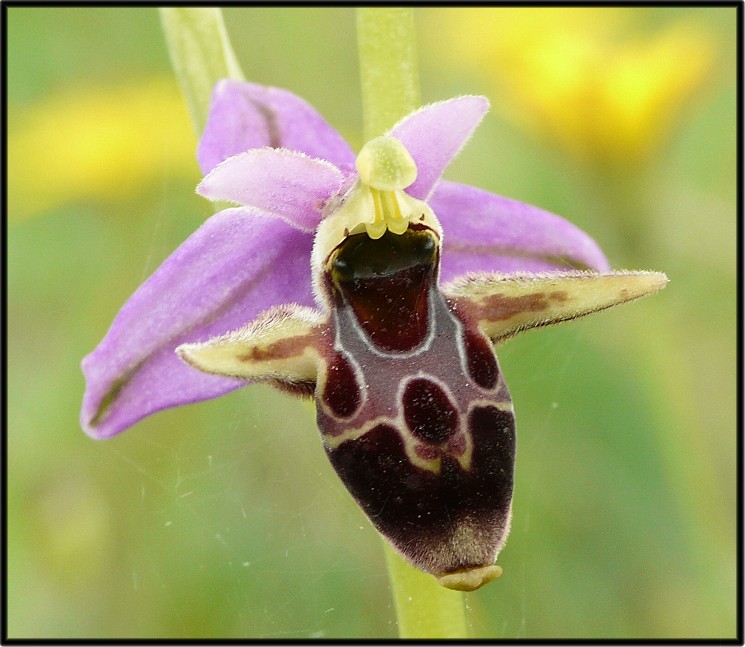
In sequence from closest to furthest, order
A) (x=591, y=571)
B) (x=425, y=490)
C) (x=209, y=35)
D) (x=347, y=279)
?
(x=425, y=490) < (x=347, y=279) < (x=209, y=35) < (x=591, y=571)

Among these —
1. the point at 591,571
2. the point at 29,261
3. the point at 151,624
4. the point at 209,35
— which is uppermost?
the point at 209,35

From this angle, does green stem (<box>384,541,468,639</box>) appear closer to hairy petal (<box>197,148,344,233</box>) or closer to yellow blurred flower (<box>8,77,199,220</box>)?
hairy petal (<box>197,148,344,233</box>)

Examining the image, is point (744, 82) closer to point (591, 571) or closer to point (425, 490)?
point (591, 571)

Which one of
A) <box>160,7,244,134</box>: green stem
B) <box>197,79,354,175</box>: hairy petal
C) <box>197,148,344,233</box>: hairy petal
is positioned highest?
<box>160,7,244,134</box>: green stem

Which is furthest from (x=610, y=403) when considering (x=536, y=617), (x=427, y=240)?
(x=427, y=240)

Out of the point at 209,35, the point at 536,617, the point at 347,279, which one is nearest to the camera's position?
the point at 347,279

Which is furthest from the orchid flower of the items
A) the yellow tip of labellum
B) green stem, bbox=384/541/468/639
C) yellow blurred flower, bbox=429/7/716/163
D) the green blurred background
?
yellow blurred flower, bbox=429/7/716/163

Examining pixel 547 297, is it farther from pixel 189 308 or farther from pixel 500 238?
pixel 189 308

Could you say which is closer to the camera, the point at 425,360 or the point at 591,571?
the point at 425,360

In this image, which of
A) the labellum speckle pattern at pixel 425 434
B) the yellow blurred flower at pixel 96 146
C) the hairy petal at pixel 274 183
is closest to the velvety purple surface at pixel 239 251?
the hairy petal at pixel 274 183
